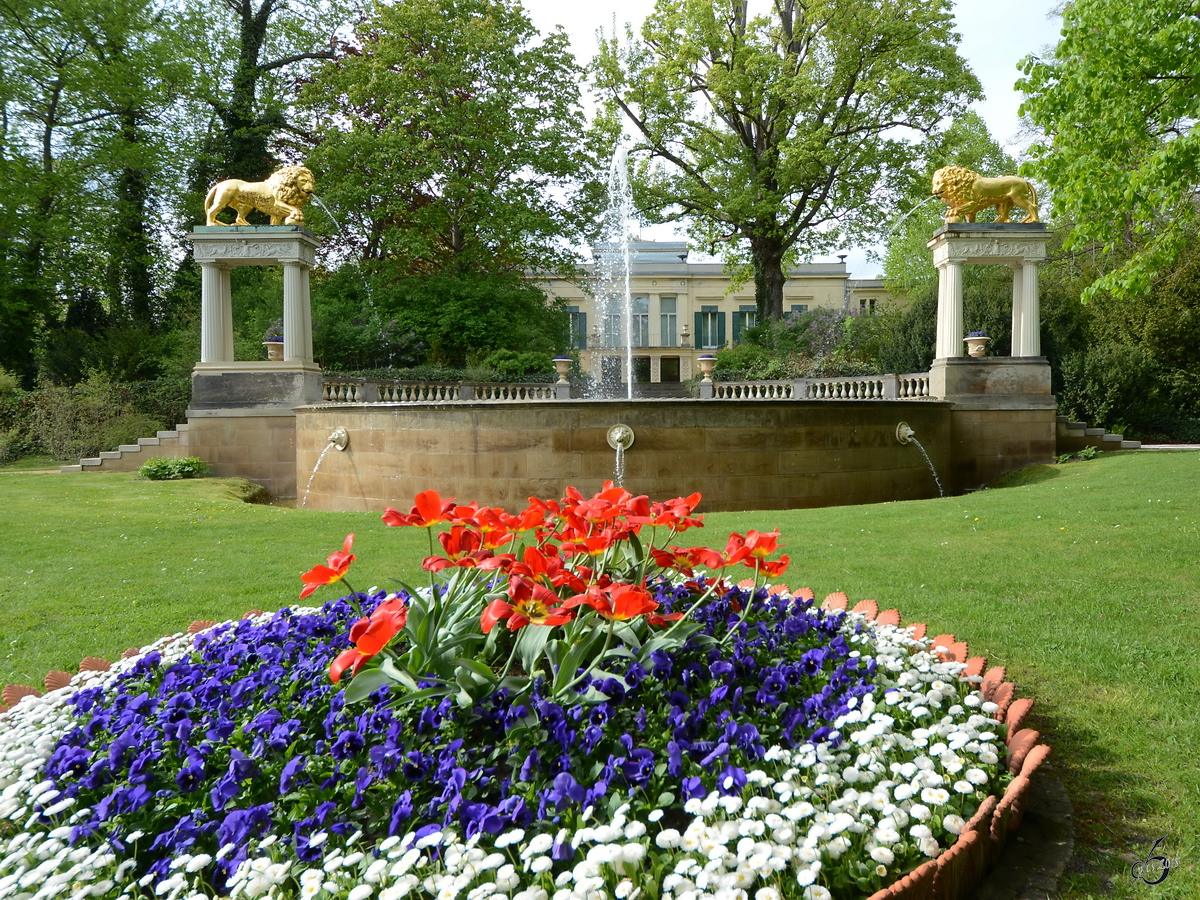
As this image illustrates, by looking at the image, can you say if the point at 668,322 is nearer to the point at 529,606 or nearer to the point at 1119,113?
the point at 1119,113

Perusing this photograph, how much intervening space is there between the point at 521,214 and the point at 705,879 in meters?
24.9

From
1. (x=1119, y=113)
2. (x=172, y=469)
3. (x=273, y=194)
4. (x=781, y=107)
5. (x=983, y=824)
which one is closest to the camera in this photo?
(x=983, y=824)

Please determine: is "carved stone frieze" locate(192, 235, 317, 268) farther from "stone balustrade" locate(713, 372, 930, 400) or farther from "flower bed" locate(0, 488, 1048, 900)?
"flower bed" locate(0, 488, 1048, 900)

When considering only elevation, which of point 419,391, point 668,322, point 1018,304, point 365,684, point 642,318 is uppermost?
point 642,318

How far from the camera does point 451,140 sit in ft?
79.9

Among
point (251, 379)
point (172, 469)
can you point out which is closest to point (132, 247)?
point (251, 379)

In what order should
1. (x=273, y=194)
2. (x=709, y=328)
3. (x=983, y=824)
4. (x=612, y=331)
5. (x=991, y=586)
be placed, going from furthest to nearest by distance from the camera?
(x=709, y=328)
(x=612, y=331)
(x=273, y=194)
(x=991, y=586)
(x=983, y=824)

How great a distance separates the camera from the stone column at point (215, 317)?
671 inches

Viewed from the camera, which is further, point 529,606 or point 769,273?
point 769,273

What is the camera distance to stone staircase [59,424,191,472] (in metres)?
17.1

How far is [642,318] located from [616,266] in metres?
12.5

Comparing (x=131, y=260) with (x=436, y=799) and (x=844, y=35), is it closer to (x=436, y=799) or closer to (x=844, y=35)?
(x=844, y=35)

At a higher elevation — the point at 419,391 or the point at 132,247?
the point at 132,247

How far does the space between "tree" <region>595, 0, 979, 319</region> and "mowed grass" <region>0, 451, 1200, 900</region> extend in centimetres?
1844
